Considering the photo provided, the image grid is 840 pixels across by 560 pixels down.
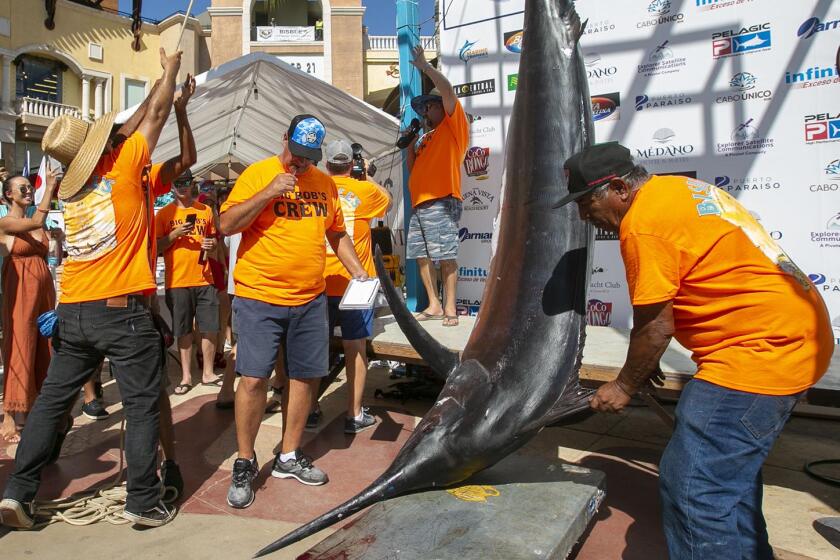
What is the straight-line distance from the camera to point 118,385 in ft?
7.77

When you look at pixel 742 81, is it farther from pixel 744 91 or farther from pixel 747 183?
pixel 747 183

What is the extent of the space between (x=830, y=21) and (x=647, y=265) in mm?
3052

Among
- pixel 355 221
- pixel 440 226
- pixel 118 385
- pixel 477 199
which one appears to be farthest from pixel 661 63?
pixel 118 385

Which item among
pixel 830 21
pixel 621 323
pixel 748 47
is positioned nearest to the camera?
pixel 830 21

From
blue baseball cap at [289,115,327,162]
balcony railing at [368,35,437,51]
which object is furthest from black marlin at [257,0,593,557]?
balcony railing at [368,35,437,51]

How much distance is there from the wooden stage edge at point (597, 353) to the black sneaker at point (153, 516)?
4.80 ft

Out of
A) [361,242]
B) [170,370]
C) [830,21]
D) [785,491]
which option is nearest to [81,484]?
[361,242]

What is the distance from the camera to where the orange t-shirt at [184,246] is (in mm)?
4633

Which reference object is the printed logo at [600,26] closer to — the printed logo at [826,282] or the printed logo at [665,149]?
the printed logo at [665,149]

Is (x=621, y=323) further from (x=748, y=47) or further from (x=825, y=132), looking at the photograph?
(x=748, y=47)

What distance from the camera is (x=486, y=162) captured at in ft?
15.9

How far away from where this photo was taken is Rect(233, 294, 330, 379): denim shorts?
8.46 feet

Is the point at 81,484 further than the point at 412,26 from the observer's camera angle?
No

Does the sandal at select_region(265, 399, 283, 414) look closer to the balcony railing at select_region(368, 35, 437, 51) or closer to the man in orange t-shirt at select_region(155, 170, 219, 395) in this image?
the man in orange t-shirt at select_region(155, 170, 219, 395)
